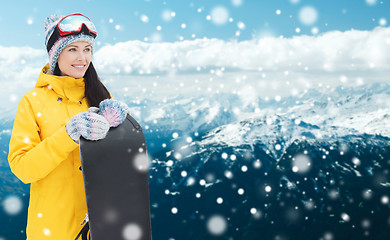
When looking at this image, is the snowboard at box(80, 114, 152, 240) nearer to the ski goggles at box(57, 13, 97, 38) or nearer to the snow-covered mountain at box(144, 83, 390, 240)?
the ski goggles at box(57, 13, 97, 38)

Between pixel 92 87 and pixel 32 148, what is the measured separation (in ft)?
2.22

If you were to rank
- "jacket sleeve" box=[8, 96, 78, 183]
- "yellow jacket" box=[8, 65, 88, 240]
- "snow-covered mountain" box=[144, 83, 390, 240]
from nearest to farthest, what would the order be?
1. "jacket sleeve" box=[8, 96, 78, 183]
2. "yellow jacket" box=[8, 65, 88, 240]
3. "snow-covered mountain" box=[144, 83, 390, 240]

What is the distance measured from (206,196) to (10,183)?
71.1 metres

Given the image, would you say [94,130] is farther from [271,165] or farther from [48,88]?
[271,165]

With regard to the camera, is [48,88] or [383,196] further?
[383,196]

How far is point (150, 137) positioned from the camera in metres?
195

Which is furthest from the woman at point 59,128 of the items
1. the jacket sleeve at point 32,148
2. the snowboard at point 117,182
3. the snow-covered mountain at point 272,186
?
the snow-covered mountain at point 272,186

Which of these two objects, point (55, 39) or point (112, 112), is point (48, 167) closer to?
point (112, 112)

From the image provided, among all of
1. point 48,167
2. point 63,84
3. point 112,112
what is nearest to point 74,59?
point 63,84

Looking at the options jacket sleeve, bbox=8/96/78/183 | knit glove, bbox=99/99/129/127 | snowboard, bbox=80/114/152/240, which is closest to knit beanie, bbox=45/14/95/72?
jacket sleeve, bbox=8/96/78/183

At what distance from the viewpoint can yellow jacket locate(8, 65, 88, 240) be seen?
1895 mm

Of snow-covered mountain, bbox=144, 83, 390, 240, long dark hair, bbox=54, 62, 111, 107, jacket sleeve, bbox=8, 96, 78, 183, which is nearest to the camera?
jacket sleeve, bbox=8, 96, 78, 183

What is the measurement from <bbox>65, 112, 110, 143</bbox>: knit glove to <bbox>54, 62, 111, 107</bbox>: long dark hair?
50 centimetres

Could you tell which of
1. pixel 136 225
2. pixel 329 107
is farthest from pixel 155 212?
pixel 329 107
